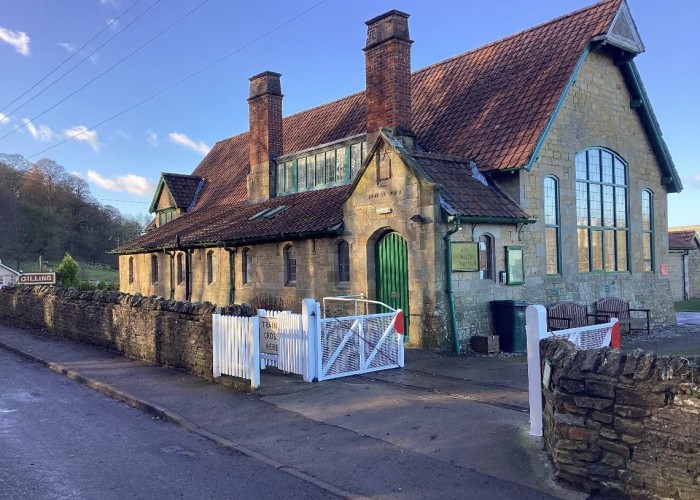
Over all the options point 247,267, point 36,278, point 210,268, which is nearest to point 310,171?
point 247,267

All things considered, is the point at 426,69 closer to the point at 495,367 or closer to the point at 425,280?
the point at 425,280

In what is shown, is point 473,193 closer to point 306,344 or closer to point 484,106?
point 484,106

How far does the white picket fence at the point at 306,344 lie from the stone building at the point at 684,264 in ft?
84.9

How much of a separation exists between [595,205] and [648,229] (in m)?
3.12

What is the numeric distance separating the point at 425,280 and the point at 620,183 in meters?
8.54

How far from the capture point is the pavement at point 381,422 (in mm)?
5828

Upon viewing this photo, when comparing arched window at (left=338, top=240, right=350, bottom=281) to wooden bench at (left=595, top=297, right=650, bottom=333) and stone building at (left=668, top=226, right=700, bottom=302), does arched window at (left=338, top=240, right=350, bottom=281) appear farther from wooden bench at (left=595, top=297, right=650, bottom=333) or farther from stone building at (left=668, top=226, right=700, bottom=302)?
stone building at (left=668, top=226, right=700, bottom=302)

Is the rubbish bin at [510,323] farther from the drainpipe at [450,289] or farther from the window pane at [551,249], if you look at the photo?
the window pane at [551,249]

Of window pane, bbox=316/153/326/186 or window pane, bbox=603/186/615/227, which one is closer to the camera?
window pane, bbox=603/186/615/227

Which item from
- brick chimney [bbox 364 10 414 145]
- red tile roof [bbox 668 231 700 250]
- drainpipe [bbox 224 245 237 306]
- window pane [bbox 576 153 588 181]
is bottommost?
drainpipe [bbox 224 245 237 306]

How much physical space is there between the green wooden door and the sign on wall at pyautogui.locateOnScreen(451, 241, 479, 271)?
1.23 m

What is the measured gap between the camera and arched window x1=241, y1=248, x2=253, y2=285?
65.8 feet

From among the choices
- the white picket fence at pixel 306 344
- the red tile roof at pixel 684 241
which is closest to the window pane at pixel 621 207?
the white picket fence at pixel 306 344

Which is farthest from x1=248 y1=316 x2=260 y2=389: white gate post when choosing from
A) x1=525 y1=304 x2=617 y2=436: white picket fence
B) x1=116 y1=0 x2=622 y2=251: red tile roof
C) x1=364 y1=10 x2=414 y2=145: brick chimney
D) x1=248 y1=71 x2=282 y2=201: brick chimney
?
Answer: x1=248 y1=71 x2=282 y2=201: brick chimney
